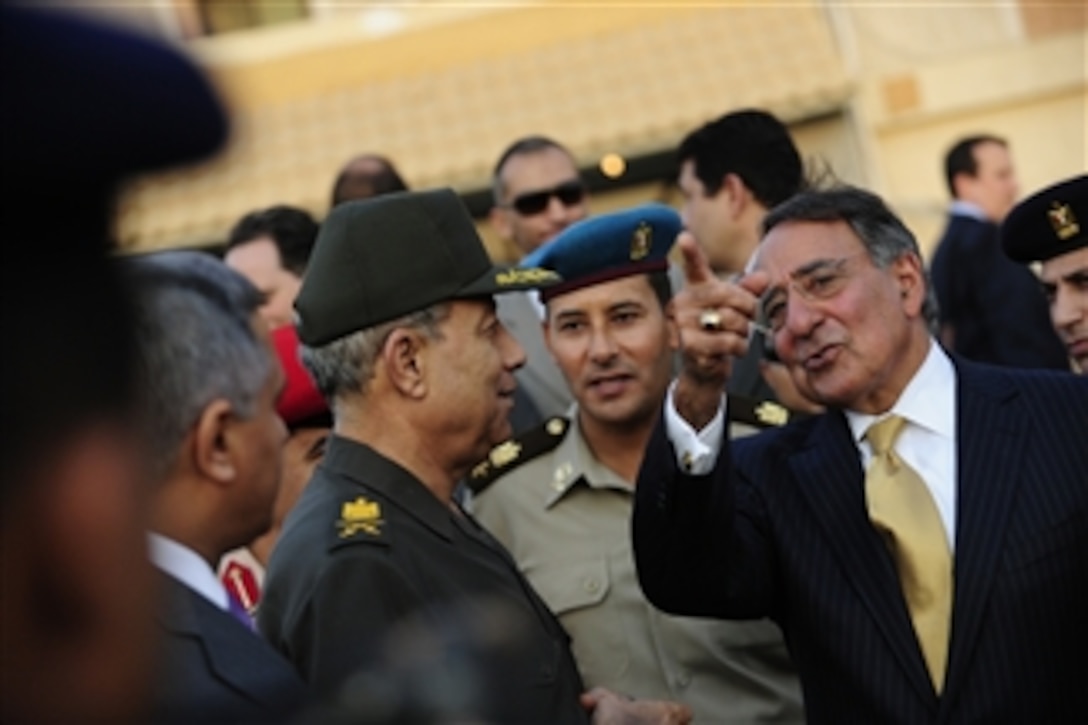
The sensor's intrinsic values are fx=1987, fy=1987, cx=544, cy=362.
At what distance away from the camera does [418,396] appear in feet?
12.2

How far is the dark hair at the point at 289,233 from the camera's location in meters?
5.93

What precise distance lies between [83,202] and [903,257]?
10.7 ft

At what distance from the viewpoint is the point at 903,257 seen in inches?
169

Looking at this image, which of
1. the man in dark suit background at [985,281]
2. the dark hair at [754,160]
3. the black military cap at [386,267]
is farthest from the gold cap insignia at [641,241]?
the man in dark suit background at [985,281]

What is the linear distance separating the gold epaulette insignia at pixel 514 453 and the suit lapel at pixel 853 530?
0.76 m

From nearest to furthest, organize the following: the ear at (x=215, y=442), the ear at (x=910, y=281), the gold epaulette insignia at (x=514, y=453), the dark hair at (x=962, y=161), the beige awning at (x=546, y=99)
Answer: the ear at (x=215, y=442) < the ear at (x=910, y=281) < the gold epaulette insignia at (x=514, y=453) < the dark hair at (x=962, y=161) < the beige awning at (x=546, y=99)

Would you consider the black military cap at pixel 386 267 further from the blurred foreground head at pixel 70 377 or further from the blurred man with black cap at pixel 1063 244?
the blurred foreground head at pixel 70 377

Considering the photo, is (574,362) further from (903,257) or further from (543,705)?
Result: (543,705)

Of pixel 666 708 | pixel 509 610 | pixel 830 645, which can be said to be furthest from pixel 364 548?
pixel 830 645

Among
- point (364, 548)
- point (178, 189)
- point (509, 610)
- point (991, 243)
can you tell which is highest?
point (178, 189)

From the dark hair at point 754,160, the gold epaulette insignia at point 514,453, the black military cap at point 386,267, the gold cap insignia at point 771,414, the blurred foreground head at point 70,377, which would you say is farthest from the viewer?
the dark hair at point 754,160

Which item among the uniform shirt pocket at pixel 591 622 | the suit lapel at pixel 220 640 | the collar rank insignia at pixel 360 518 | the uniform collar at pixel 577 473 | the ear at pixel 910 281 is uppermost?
the suit lapel at pixel 220 640

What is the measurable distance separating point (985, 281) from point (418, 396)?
4.64m

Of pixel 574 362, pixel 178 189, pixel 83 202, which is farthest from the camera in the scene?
pixel 574 362
